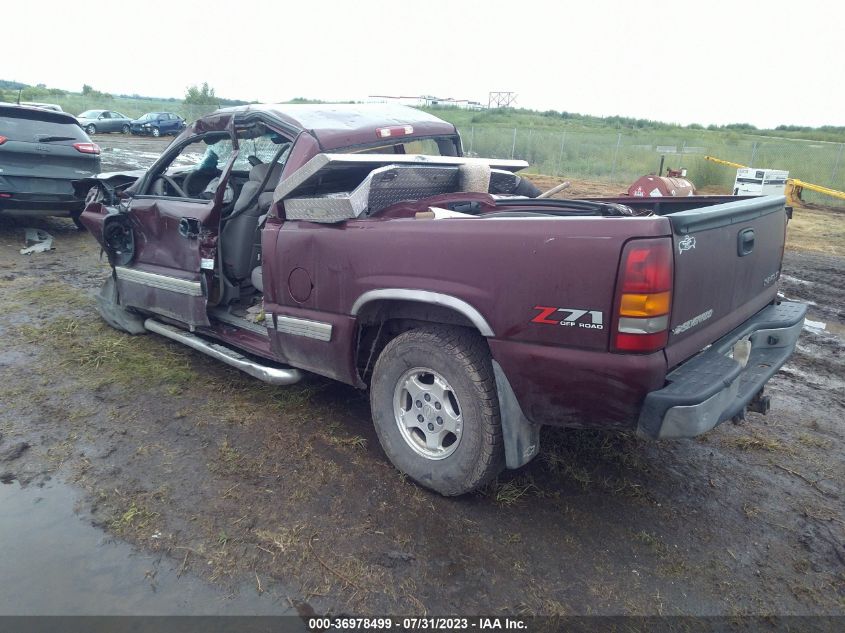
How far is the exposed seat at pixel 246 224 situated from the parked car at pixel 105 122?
3234 centimetres

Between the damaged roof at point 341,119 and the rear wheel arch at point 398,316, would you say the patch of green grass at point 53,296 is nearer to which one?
the damaged roof at point 341,119

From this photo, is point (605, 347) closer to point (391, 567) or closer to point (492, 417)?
point (492, 417)

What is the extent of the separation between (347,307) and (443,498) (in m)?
1.13

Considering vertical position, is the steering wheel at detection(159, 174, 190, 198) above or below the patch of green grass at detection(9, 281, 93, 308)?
above

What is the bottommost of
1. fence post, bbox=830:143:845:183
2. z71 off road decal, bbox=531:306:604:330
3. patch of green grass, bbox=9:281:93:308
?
patch of green grass, bbox=9:281:93:308

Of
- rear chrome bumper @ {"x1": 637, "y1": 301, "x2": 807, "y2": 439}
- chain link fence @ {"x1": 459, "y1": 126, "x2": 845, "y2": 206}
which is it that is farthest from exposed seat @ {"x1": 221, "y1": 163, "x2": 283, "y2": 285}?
chain link fence @ {"x1": 459, "y1": 126, "x2": 845, "y2": 206}

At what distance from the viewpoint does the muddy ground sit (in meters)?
2.57

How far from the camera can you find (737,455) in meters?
3.68

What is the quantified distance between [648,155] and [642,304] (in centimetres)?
2383

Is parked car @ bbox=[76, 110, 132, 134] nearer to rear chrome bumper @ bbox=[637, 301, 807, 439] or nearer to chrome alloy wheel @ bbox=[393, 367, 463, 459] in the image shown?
chrome alloy wheel @ bbox=[393, 367, 463, 459]

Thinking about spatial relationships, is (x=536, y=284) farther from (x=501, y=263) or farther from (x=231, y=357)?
(x=231, y=357)

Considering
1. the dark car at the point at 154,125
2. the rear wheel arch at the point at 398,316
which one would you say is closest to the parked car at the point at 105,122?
the dark car at the point at 154,125

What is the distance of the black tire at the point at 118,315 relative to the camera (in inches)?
207

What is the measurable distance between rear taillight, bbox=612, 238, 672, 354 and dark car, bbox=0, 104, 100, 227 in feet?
26.1
